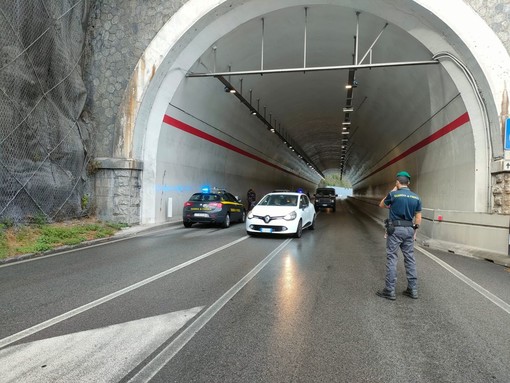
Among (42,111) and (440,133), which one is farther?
(440,133)

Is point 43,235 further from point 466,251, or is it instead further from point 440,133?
point 440,133

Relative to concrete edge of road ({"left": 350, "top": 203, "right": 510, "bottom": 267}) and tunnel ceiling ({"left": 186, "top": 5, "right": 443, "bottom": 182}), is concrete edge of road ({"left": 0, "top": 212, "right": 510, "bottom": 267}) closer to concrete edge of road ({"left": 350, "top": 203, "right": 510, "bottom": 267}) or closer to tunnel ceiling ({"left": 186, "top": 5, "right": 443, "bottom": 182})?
concrete edge of road ({"left": 350, "top": 203, "right": 510, "bottom": 267})

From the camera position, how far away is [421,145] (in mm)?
16062

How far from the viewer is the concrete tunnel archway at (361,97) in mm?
10484

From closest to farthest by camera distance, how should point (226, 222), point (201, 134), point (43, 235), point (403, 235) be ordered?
point (403, 235)
point (43, 235)
point (226, 222)
point (201, 134)

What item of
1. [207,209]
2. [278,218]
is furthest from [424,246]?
[207,209]

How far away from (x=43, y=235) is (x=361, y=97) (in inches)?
698

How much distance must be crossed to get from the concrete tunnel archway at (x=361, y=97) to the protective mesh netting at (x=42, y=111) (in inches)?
83.6

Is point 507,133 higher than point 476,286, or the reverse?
point 507,133

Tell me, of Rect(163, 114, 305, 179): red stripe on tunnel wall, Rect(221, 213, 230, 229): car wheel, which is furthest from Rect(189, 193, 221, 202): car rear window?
Rect(163, 114, 305, 179): red stripe on tunnel wall

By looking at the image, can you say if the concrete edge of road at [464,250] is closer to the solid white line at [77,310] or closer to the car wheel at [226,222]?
the solid white line at [77,310]

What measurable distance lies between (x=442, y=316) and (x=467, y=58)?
372 inches

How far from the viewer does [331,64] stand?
1825 centimetres

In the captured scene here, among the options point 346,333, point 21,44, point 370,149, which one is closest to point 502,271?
point 346,333
